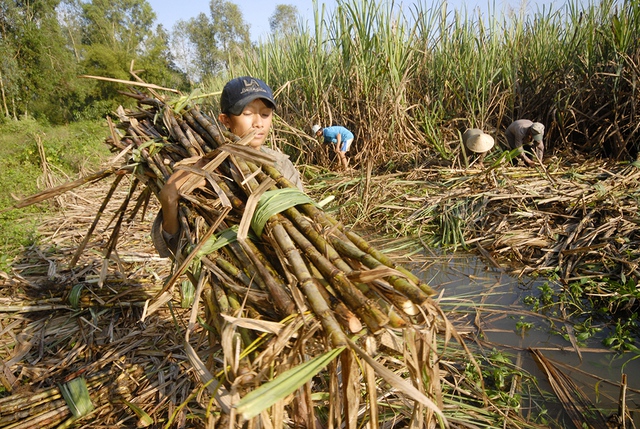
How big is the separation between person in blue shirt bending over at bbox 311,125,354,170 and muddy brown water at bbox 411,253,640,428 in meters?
2.65

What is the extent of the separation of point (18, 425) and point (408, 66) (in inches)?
221

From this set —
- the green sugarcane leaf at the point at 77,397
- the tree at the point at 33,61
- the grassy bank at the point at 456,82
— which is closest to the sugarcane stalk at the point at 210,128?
the green sugarcane leaf at the point at 77,397

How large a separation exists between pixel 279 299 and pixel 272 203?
0.98 feet

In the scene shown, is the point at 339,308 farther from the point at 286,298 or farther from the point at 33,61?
the point at 33,61

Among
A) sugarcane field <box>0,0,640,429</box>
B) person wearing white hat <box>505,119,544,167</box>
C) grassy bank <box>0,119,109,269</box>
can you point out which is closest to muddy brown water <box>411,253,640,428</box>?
sugarcane field <box>0,0,640,429</box>

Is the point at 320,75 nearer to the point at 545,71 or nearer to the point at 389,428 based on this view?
the point at 545,71

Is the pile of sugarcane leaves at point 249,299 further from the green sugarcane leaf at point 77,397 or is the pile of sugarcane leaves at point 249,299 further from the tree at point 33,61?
the tree at point 33,61

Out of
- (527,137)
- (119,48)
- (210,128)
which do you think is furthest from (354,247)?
(119,48)

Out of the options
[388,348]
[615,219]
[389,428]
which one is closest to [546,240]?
[615,219]

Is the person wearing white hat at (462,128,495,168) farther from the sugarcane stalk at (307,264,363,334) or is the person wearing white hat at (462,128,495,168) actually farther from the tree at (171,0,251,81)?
the tree at (171,0,251,81)

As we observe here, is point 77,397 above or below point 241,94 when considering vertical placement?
below

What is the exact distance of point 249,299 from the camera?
0.92 m

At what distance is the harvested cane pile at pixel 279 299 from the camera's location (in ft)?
2.39

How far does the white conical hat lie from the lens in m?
4.64
